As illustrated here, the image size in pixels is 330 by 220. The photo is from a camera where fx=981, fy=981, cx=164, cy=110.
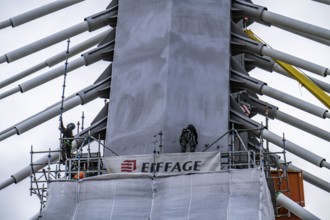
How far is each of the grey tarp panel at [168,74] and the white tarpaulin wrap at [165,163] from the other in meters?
1.04

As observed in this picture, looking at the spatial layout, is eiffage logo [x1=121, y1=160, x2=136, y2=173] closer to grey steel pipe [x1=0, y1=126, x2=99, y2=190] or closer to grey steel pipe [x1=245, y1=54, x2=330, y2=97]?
grey steel pipe [x1=0, y1=126, x2=99, y2=190]

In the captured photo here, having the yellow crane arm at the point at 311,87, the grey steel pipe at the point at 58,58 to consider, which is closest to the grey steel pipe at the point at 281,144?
the yellow crane arm at the point at 311,87

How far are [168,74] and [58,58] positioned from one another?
290 inches

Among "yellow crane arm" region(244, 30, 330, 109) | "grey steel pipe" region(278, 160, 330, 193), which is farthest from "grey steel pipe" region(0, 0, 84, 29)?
"grey steel pipe" region(278, 160, 330, 193)

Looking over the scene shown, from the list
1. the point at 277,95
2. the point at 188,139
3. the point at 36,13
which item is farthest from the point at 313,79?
the point at 36,13

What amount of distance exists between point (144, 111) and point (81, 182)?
4.86 meters

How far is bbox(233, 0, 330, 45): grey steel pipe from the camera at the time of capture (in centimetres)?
4311

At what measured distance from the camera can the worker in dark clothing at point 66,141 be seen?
42375 mm

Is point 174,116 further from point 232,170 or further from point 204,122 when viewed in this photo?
point 232,170

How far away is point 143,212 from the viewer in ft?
128

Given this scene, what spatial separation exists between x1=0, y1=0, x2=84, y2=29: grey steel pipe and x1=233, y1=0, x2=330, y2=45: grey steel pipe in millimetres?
8093

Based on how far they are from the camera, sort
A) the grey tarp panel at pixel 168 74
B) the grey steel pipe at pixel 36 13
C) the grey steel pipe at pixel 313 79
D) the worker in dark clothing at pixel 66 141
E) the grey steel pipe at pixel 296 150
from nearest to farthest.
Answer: the worker in dark clothing at pixel 66 141
the grey tarp panel at pixel 168 74
the grey steel pipe at pixel 296 150
the grey steel pipe at pixel 313 79
the grey steel pipe at pixel 36 13

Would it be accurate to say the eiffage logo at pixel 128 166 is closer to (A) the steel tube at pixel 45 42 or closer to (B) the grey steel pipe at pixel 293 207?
(B) the grey steel pipe at pixel 293 207

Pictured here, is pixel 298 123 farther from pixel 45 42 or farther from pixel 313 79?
pixel 45 42
